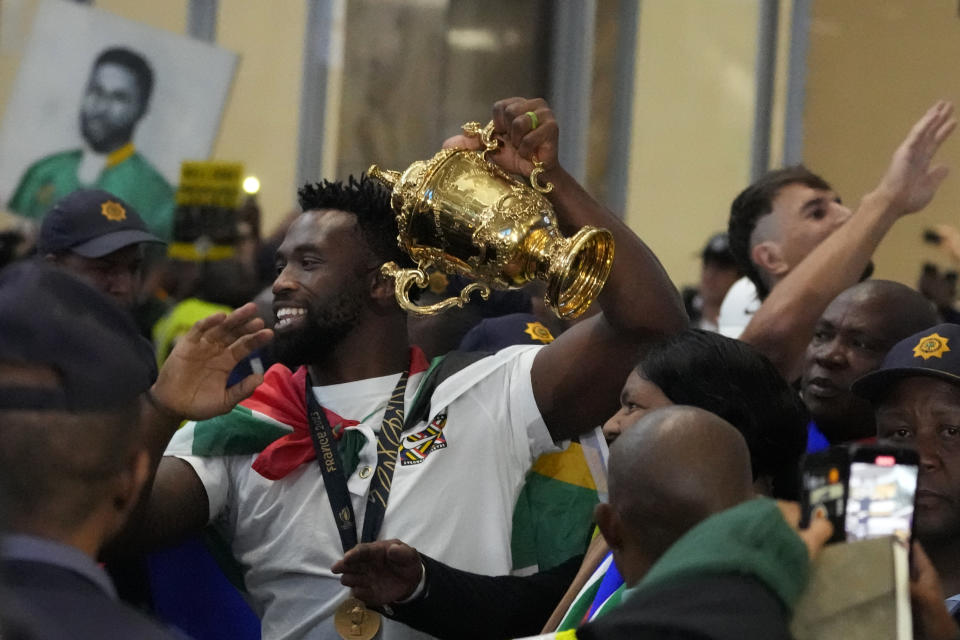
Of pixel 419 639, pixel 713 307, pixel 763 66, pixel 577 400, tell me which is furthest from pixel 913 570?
pixel 763 66

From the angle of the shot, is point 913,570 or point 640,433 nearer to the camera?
point 913,570

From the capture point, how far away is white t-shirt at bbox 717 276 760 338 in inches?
209

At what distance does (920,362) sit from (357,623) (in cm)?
145

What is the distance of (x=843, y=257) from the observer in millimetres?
3996

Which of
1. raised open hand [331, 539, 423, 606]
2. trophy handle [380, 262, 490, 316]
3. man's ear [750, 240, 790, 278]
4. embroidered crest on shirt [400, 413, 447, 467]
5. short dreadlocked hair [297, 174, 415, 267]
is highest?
short dreadlocked hair [297, 174, 415, 267]

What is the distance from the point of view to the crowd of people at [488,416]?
240cm

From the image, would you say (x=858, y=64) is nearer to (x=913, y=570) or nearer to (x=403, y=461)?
(x=403, y=461)

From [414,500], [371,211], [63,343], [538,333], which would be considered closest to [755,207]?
[538,333]

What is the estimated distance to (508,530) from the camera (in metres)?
3.62

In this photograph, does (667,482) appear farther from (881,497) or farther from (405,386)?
(405,386)

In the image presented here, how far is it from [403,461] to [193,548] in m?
0.61

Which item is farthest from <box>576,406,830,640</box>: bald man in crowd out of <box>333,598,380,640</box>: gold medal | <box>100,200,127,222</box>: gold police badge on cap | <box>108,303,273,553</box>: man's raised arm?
<box>100,200,127,222</box>: gold police badge on cap

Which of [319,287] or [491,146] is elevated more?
[491,146]

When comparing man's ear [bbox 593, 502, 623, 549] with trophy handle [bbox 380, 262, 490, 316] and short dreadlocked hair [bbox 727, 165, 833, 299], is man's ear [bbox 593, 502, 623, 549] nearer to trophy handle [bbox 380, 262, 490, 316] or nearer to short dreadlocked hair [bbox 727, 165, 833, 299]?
trophy handle [bbox 380, 262, 490, 316]
